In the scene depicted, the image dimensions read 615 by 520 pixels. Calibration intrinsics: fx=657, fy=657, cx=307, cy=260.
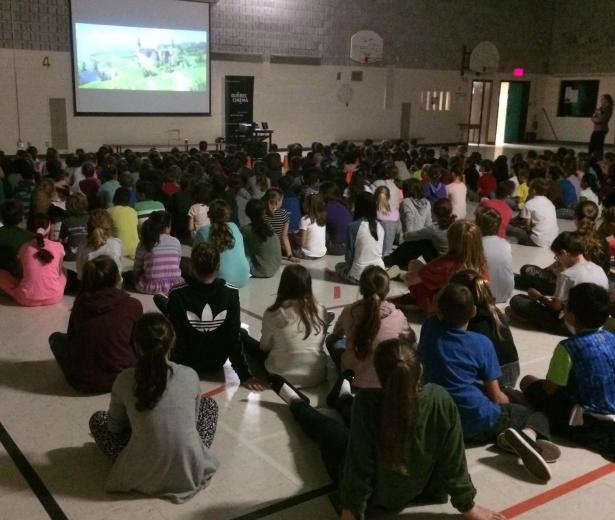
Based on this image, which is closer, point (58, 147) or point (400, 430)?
point (400, 430)

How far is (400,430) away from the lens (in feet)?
7.29

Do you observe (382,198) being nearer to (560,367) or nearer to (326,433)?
(560,367)

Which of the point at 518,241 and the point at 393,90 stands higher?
the point at 393,90

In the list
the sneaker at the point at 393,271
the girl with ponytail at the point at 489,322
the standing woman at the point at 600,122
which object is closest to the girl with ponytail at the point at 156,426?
the girl with ponytail at the point at 489,322

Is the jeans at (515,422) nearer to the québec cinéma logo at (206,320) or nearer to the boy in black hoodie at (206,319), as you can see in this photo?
the boy in black hoodie at (206,319)

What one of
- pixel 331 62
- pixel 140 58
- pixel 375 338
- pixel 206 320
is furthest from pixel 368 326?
pixel 331 62

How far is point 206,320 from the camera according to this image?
3.71 meters

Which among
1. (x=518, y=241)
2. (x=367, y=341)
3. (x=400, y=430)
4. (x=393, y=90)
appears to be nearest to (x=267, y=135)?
(x=393, y=90)

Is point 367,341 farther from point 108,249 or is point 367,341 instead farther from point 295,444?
point 108,249

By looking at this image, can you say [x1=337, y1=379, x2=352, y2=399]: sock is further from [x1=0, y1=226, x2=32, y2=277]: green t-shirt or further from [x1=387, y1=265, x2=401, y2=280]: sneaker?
[x1=0, y1=226, x2=32, y2=277]: green t-shirt

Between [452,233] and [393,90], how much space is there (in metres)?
15.5

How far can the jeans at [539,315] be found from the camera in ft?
15.6

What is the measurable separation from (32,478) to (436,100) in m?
18.9

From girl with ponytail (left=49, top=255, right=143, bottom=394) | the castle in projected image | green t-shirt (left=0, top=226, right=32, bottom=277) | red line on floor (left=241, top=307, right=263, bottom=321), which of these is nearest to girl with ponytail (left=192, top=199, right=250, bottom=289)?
red line on floor (left=241, top=307, right=263, bottom=321)
